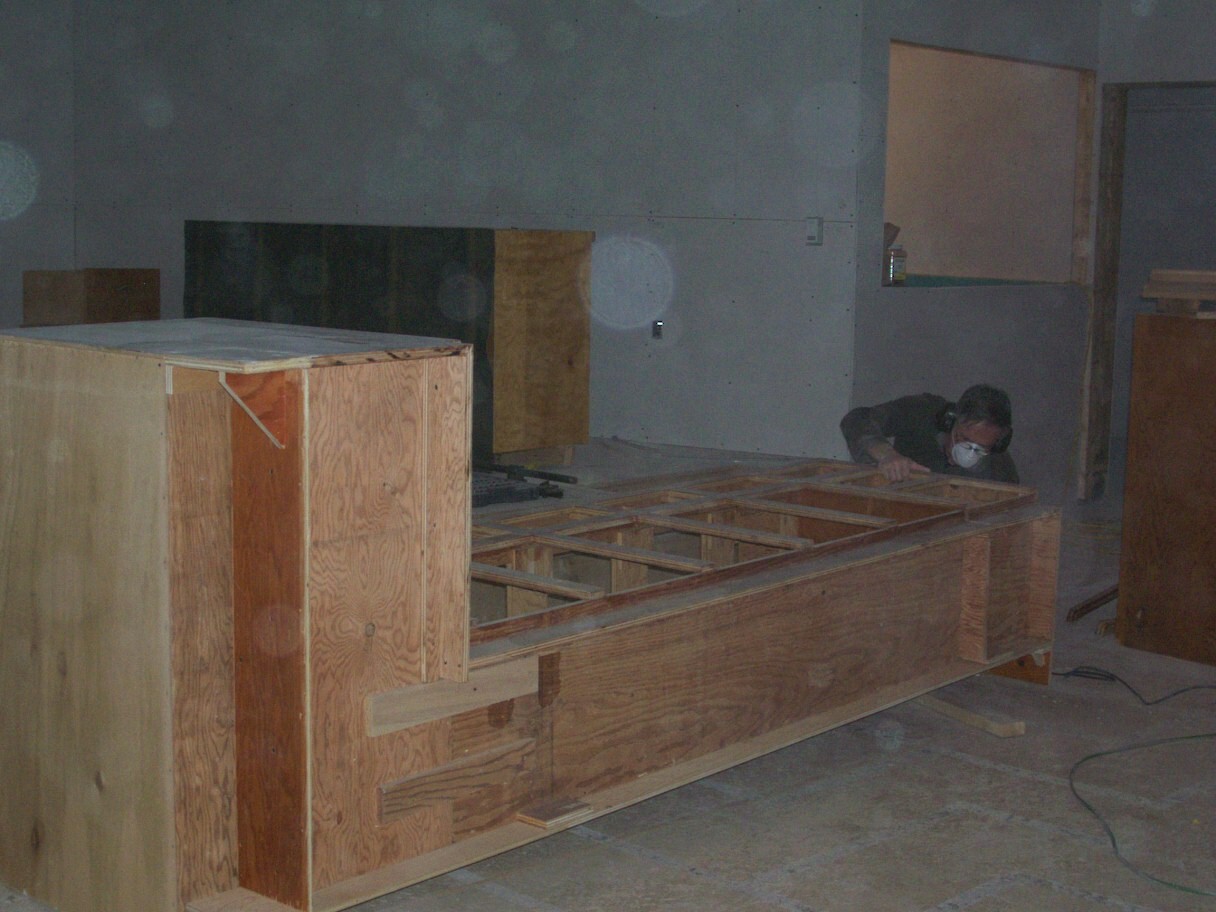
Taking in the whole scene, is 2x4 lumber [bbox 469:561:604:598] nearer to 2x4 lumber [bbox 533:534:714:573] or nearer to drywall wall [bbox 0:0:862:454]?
2x4 lumber [bbox 533:534:714:573]

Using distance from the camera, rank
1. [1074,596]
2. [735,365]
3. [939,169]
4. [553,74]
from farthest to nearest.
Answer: [939,169] < [553,74] < [735,365] < [1074,596]

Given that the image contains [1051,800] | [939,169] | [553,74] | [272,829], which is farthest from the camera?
[939,169]

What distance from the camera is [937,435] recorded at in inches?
203

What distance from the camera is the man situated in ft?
15.9

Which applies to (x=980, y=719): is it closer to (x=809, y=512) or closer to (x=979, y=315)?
(x=809, y=512)

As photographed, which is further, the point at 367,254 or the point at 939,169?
the point at 939,169

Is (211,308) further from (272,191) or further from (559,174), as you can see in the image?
(559,174)

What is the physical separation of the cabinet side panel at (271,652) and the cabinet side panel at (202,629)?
2 centimetres

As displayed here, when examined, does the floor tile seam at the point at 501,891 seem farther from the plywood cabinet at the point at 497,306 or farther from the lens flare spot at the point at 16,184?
the lens flare spot at the point at 16,184

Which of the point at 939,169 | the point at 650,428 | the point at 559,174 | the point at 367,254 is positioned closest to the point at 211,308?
the point at 367,254

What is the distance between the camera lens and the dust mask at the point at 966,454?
4.91 meters

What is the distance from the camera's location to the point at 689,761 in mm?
3150

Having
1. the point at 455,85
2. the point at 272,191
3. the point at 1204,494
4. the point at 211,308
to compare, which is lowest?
the point at 1204,494

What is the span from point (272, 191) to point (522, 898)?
5.84 metres
